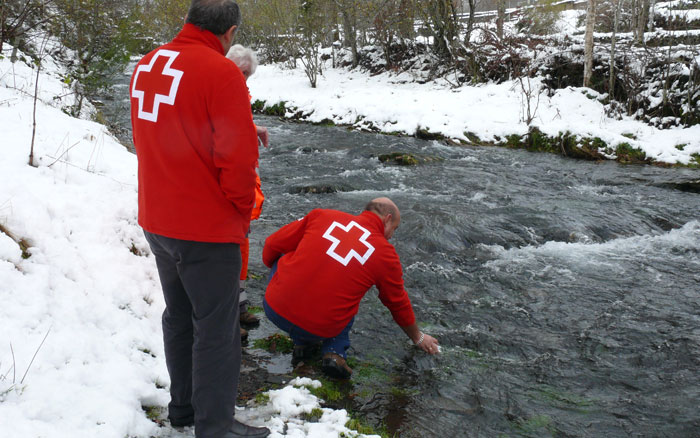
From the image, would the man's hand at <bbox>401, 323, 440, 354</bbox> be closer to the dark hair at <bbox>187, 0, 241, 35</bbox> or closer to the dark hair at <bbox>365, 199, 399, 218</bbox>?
the dark hair at <bbox>365, 199, 399, 218</bbox>

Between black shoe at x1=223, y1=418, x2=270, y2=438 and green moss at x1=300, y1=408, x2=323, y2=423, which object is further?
green moss at x1=300, y1=408, x2=323, y2=423

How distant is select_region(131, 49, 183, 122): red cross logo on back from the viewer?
7.65 ft

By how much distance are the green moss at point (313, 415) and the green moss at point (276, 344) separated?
1.13 meters

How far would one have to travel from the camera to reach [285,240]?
13.4ft

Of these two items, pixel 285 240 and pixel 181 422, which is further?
pixel 285 240

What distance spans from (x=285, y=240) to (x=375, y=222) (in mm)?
736

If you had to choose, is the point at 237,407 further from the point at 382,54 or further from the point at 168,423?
the point at 382,54

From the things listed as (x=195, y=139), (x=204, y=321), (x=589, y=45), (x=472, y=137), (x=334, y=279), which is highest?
(x=589, y=45)

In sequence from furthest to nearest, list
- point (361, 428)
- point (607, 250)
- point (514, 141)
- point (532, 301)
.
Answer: point (514, 141)
point (607, 250)
point (532, 301)
point (361, 428)

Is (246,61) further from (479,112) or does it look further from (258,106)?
(258,106)

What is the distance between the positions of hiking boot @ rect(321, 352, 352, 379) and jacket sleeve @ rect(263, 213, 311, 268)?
34.9 inches

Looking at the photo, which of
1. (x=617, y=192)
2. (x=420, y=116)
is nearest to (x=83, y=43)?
(x=420, y=116)

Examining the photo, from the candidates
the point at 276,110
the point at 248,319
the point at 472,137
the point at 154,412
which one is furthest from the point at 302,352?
the point at 276,110

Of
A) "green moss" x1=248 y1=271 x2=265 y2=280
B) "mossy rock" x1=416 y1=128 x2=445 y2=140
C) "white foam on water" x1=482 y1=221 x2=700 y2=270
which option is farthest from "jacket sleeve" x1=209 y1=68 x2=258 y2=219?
"mossy rock" x1=416 y1=128 x2=445 y2=140
